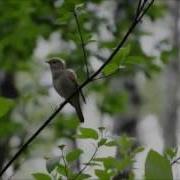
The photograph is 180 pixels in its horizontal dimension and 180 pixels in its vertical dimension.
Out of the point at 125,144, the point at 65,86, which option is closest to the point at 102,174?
the point at 125,144

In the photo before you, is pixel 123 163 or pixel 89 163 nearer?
pixel 89 163

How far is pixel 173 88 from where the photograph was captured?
10383 mm

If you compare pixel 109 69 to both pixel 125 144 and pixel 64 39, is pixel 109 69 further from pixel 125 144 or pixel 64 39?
pixel 64 39

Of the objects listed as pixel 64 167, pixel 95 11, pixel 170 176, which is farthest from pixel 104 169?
pixel 95 11

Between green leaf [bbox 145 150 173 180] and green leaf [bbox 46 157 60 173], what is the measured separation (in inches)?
25.9

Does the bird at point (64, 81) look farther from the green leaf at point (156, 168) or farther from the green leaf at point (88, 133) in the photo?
the green leaf at point (156, 168)

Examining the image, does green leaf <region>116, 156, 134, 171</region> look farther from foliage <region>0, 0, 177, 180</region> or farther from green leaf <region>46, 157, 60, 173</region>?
green leaf <region>46, 157, 60, 173</region>

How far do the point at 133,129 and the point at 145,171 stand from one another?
5211 mm

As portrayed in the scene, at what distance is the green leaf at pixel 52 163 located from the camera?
227 centimetres

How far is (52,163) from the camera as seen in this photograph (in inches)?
90.0

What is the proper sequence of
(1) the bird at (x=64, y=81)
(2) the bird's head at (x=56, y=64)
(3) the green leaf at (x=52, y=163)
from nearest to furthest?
(3) the green leaf at (x=52, y=163)
(1) the bird at (x=64, y=81)
(2) the bird's head at (x=56, y=64)

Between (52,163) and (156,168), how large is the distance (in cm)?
70

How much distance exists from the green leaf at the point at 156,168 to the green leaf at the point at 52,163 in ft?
2.16

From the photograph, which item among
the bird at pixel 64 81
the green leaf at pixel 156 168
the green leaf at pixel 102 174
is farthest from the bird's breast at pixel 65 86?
the green leaf at pixel 156 168
